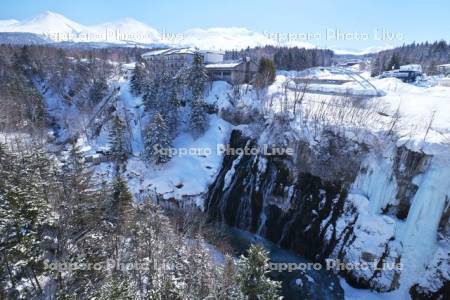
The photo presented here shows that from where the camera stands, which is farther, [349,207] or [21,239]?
[349,207]

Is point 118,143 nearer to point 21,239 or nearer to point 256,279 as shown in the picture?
point 21,239

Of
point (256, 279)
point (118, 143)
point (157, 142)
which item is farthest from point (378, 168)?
point (118, 143)

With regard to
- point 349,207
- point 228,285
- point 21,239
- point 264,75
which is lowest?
point 228,285

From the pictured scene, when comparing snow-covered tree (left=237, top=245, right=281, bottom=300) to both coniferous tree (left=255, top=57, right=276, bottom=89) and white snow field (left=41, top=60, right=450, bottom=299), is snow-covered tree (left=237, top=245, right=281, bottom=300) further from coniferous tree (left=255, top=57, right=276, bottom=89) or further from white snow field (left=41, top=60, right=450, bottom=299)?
coniferous tree (left=255, top=57, right=276, bottom=89)

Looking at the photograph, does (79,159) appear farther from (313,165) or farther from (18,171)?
(313,165)

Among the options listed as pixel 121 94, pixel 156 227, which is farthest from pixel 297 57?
pixel 156 227

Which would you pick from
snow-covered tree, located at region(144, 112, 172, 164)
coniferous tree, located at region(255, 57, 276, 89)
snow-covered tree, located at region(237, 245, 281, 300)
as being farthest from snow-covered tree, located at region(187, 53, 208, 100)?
snow-covered tree, located at region(237, 245, 281, 300)
